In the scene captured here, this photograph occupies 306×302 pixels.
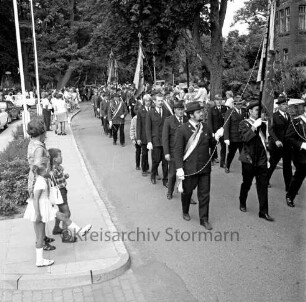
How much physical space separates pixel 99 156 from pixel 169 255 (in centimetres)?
811

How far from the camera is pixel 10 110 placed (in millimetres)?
26922

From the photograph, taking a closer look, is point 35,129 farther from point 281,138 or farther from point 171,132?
point 281,138

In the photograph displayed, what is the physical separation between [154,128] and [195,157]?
2846 mm

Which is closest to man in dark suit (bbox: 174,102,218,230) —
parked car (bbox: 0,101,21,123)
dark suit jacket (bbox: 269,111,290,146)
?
dark suit jacket (bbox: 269,111,290,146)

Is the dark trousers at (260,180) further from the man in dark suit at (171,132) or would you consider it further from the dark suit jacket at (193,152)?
the man in dark suit at (171,132)

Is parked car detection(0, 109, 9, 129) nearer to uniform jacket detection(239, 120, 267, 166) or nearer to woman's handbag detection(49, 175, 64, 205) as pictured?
woman's handbag detection(49, 175, 64, 205)

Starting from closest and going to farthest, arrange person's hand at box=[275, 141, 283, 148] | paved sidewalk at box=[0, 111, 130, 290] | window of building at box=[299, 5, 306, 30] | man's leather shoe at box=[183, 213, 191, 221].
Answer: paved sidewalk at box=[0, 111, 130, 290] → man's leather shoe at box=[183, 213, 191, 221] → person's hand at box=[275, 141, 283, 148] → window of building at box=[299, 5, 306, 30]

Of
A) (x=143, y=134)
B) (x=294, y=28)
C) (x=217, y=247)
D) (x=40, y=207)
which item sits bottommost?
(x=217, y=247)

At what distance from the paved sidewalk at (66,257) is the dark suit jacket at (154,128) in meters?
2.17

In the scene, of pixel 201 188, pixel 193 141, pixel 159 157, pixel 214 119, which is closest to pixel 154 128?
pixel 159 157

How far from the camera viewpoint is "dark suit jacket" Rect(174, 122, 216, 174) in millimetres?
6910

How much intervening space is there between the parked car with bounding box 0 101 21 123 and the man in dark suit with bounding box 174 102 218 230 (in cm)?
2040

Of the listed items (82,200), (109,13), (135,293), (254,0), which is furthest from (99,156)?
(254,0)

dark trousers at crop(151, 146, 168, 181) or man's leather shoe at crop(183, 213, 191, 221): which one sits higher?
dark trousers at crop(151, 146, 168, 181)
